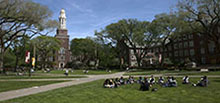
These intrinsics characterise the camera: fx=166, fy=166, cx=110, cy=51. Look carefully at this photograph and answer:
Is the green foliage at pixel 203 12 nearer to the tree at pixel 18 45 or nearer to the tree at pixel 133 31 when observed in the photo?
the tree at pixel 133 31

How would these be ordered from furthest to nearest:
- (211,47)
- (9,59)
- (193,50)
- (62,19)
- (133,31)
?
1. (62,19)
2. (9,59)
3. (193,50)
4. (211,47)
5. (133,31)

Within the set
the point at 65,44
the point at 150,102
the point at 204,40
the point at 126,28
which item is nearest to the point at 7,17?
the point at 150,102

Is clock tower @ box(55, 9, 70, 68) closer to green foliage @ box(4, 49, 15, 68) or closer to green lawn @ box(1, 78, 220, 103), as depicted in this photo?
green foliage @ box(4, 49, 15, 68)

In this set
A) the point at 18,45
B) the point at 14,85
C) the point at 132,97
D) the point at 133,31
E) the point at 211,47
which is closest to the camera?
the point at 132,97

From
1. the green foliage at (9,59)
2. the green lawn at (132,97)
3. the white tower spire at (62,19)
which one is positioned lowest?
the green lawn at (132,97)

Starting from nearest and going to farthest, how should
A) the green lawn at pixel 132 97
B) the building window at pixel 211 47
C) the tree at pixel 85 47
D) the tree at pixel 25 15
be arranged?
the green lawn at pixel 132 97
the tree at pixel 25 15
the building window at pixel 211 47
the tree at pixel 85 47

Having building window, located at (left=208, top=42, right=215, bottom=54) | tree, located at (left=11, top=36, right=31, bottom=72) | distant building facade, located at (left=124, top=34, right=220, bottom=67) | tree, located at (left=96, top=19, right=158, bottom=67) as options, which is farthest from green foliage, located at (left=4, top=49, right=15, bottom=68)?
building window, located at (left=208, top=42, right=215, bottom=54)

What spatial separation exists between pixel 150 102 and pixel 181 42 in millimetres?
62795

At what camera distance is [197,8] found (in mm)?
27250

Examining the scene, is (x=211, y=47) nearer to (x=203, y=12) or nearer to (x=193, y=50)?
(x=193, y=50)

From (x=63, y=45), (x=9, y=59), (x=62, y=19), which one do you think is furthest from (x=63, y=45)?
(x=9, y=59)

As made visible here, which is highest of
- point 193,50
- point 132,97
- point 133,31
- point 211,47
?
point 133,31

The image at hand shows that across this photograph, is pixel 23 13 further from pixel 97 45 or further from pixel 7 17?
pixel 97 45

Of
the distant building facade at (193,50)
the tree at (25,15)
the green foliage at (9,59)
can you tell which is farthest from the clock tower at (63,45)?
the tree at (25,15)
